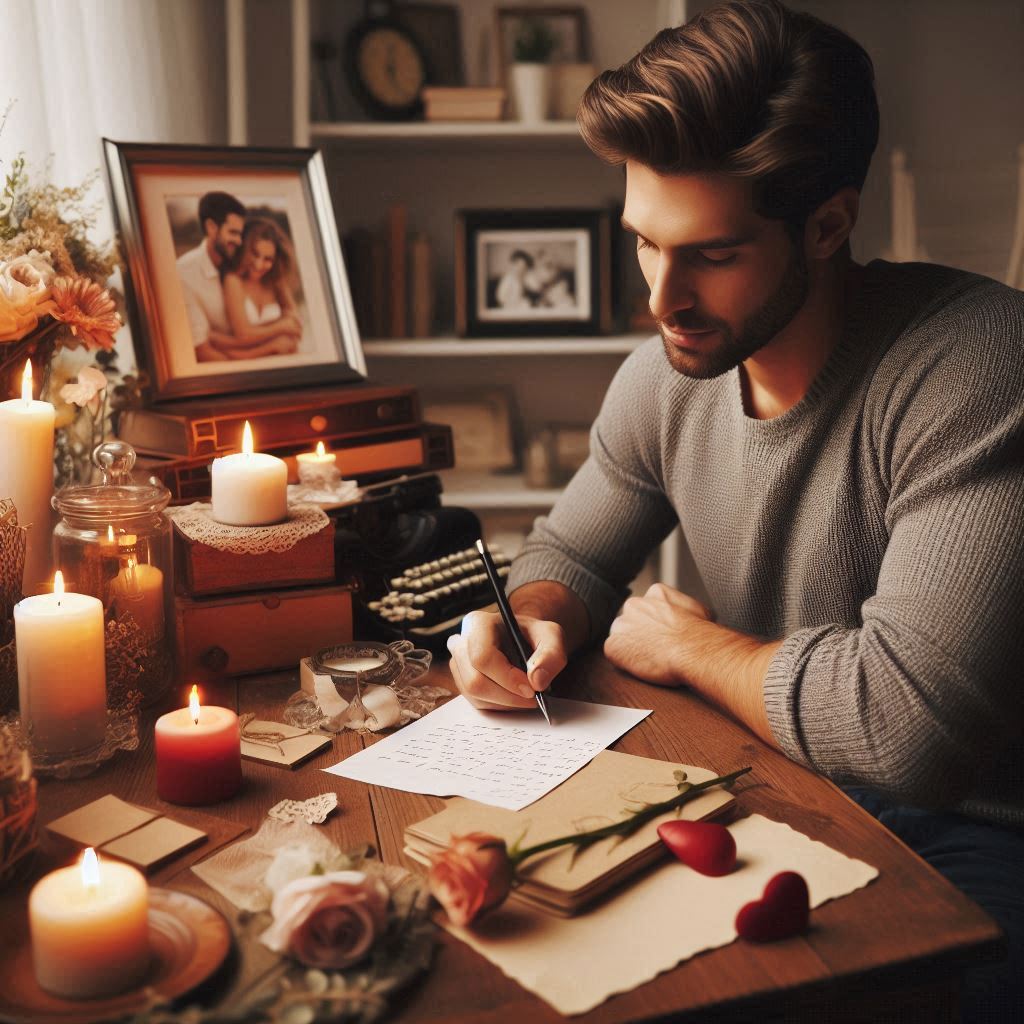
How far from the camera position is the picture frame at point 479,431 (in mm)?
3111

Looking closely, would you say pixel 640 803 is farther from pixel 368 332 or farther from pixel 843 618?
pixel 368 332

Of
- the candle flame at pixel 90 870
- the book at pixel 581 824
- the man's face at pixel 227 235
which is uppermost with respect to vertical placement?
the man's face at pixel 227 235

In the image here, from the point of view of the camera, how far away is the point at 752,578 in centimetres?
148

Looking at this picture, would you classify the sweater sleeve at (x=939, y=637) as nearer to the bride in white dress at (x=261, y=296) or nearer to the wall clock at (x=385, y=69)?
the bride in white dress at (x=261, y=296)

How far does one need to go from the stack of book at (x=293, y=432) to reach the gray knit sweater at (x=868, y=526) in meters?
0.25

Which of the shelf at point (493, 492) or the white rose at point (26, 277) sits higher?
the white rose at point (26, 277)

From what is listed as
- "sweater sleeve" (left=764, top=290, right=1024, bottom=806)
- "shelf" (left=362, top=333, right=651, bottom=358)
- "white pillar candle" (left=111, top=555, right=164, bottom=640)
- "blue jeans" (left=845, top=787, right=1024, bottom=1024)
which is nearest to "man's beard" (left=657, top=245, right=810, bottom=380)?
"sweater sleeve" (left=764, top=290, right=1024, bottom=806)

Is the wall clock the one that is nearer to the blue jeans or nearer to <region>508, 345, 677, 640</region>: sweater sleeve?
<region>508, 345, 677, 640</region>: sweater sleeve

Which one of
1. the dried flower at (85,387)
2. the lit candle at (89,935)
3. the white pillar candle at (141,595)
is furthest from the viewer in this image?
the dried flower at (85,387)

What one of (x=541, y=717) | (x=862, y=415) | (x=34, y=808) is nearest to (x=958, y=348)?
(x=862, y=415)

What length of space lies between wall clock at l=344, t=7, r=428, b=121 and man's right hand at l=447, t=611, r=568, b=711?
82.1 inches

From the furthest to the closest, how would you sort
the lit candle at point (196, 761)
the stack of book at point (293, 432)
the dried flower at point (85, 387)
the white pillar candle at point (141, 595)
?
the stack of book at point (293, 432) < the dried flower at point (85, 387) < the white pillar candle at point (141, 595) < the lit candle at point (196, 761)

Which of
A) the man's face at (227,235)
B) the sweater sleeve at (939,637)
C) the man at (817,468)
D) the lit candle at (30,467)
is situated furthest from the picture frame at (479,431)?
the sweater sleeve at (939,637)

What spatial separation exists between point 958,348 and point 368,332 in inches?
79.0
